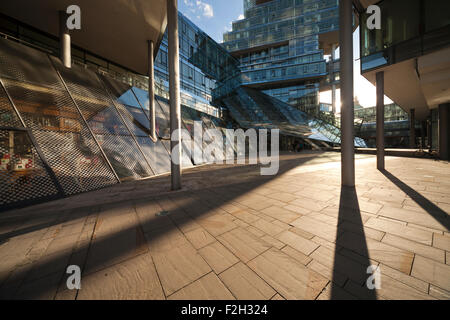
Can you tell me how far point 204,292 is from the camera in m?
1.57

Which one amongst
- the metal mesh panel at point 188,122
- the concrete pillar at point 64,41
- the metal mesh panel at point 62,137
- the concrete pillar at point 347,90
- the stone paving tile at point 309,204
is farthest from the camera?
the metal mesh panel at point 188,122

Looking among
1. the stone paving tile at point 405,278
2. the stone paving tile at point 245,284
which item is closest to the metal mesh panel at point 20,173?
the stone paving tile at point 245,284

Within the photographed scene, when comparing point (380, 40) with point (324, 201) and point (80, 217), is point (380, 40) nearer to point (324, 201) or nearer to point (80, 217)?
point (324, 201)

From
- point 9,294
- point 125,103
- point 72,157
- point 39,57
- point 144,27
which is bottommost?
point 9,294

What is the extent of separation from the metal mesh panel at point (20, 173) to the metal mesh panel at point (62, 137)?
0.28 metres

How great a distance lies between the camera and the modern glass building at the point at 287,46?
133 feet

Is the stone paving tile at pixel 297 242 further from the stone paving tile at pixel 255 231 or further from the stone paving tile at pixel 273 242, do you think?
the stone paving tile at pixel 255 231

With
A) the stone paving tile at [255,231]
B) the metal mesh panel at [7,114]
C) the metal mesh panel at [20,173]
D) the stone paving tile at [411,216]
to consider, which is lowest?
the stone paving tile at [255,231]

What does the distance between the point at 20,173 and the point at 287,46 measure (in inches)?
2260

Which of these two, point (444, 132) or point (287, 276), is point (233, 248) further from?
point (444, 132)

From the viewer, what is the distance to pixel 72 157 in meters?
5.85

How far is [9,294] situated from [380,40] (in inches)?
616

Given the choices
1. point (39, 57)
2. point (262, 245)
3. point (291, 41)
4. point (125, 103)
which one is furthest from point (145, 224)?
point (291, 41)

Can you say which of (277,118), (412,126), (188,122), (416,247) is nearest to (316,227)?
(416,247)
